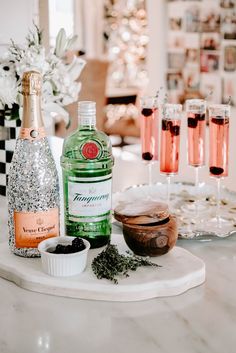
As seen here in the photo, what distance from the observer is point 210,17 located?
3.97 m

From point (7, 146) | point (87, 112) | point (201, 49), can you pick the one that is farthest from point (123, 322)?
point (201, 49)

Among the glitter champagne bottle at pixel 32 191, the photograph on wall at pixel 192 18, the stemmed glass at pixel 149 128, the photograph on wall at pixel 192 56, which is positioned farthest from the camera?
the photograph on wall at pixel 192 56

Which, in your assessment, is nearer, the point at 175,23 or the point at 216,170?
the point at 216,170

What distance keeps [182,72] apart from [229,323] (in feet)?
11.5

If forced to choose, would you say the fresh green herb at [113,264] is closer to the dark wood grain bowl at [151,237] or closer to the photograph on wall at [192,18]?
the dark wood grain bowl at [151,237]

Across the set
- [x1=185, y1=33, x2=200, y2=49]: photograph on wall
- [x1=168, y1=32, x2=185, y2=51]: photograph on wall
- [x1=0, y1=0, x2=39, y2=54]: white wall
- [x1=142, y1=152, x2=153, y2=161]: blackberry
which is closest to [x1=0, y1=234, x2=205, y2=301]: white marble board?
[x1=142, y1=152, x2=153, y2=161]: blackberry

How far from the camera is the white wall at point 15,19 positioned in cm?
198

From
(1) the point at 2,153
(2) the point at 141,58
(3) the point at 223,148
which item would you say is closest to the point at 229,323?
(3) the point at 223,148

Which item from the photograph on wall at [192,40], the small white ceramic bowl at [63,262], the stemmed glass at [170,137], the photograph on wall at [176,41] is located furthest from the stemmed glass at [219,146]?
the photograph on wall at [176,41]

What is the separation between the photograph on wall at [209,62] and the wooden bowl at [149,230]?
2927 mm

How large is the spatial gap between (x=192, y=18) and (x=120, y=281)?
3.29 metres

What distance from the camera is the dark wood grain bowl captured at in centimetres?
119

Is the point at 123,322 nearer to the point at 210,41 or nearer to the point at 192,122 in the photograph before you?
the point at 192,122

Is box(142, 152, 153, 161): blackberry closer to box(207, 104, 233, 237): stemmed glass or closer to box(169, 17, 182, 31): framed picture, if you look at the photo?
box(207, 104, 233, 237): stemmed glass
